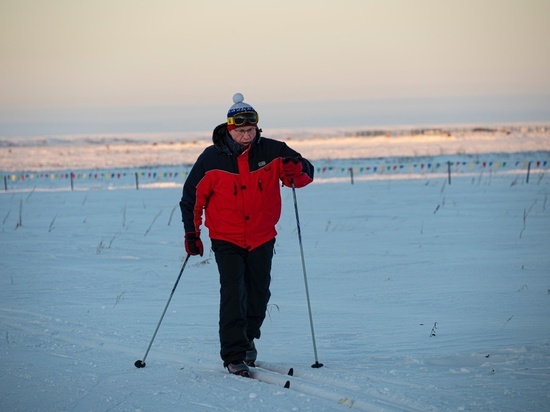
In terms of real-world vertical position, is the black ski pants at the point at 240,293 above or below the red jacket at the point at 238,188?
below

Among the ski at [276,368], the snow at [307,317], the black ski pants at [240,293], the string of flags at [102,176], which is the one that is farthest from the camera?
the string of flags at [102,176]

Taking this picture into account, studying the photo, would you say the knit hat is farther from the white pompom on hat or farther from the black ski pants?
the black ski pants

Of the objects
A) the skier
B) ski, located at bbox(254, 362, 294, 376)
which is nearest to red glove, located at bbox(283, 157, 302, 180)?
the skier

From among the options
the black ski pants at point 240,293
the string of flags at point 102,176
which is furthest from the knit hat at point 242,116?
the string of flags at point 102,176

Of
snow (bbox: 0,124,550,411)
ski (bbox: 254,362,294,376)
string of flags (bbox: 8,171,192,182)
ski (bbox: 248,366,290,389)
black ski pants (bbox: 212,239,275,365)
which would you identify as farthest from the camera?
string of flags (bbox: 8,171,192,182)

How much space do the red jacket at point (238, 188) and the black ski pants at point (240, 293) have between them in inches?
3.3

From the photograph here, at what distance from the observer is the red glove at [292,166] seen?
18.5 ft

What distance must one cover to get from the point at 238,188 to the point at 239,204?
0.39 feet

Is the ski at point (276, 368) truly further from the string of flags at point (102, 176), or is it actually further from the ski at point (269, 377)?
the string of flags at point (102, 176)

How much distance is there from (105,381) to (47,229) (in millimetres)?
9412

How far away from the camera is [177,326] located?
7.00m

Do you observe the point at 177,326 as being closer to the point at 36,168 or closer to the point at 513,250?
the point at 513,250

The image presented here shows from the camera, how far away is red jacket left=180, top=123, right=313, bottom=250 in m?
5.57

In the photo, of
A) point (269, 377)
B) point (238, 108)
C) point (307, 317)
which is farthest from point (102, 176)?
point (269, 377)
